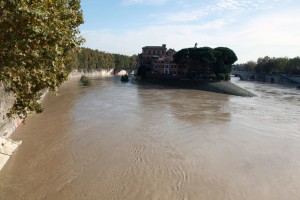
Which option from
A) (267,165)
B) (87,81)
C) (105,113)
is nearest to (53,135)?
(105,113)

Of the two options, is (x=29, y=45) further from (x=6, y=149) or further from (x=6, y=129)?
(x=6, y=129)

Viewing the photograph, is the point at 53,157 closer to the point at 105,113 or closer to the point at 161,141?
the point at 161,141

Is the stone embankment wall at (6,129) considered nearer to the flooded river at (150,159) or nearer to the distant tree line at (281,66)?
the flooded river at (150,159)

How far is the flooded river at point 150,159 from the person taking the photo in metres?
14.9

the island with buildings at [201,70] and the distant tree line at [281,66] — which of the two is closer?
the island with buildings at [201,70]

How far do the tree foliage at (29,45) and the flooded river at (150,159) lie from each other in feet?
18.7

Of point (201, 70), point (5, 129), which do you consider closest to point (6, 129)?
point (5, 129)

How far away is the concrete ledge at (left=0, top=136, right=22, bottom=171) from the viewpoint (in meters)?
17.2

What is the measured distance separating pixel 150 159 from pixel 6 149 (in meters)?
10.1

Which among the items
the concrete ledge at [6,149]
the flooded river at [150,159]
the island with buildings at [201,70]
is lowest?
the flooded river at [150,159]

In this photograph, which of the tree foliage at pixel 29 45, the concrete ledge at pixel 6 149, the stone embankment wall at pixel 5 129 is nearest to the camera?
the tree foliage at pixel 29 45

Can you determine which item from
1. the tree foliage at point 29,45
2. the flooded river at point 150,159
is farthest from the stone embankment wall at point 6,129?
the tree foliage at point 29,45

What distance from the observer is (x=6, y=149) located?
725 inches

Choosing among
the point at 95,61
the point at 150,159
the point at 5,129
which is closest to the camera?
the point at 150,159
